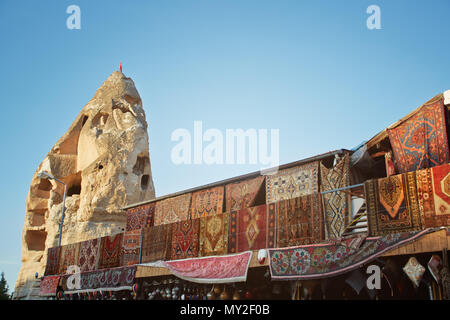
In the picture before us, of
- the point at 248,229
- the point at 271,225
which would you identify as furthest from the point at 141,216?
the point at 271,225

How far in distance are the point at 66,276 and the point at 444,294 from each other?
1403cm

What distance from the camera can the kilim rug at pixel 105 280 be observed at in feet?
51.5

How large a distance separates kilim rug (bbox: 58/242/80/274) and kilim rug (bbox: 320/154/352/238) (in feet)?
35.1

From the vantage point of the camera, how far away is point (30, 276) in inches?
1247

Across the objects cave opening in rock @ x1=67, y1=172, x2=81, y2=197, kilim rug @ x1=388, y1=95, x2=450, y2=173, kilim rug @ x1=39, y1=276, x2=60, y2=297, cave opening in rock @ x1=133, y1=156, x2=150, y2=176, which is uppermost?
cave opening in rock @ x1=133, y1=156, x2=150, y2=176

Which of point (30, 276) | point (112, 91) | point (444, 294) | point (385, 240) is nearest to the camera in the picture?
point (444, 294)

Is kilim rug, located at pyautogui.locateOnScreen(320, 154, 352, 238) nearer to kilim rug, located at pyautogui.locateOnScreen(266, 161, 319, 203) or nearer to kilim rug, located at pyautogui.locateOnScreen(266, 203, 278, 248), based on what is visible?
kilim rug, located at pyautogui.locateOnScreen(266, 161, 319, 203)

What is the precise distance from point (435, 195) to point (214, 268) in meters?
5.91

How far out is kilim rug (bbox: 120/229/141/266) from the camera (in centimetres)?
1638

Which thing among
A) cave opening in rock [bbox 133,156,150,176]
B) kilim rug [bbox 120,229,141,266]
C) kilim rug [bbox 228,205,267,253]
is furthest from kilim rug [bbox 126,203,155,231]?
cave opening in rock [bbox 133,156,150,176]

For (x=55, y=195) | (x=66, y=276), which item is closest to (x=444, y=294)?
(x=66, y=276)

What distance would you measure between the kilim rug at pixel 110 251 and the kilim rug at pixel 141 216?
38.4 inches

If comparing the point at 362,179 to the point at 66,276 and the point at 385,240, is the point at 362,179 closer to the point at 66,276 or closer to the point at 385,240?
the point at 385,240

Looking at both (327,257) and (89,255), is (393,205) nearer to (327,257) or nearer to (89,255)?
(327,257)
